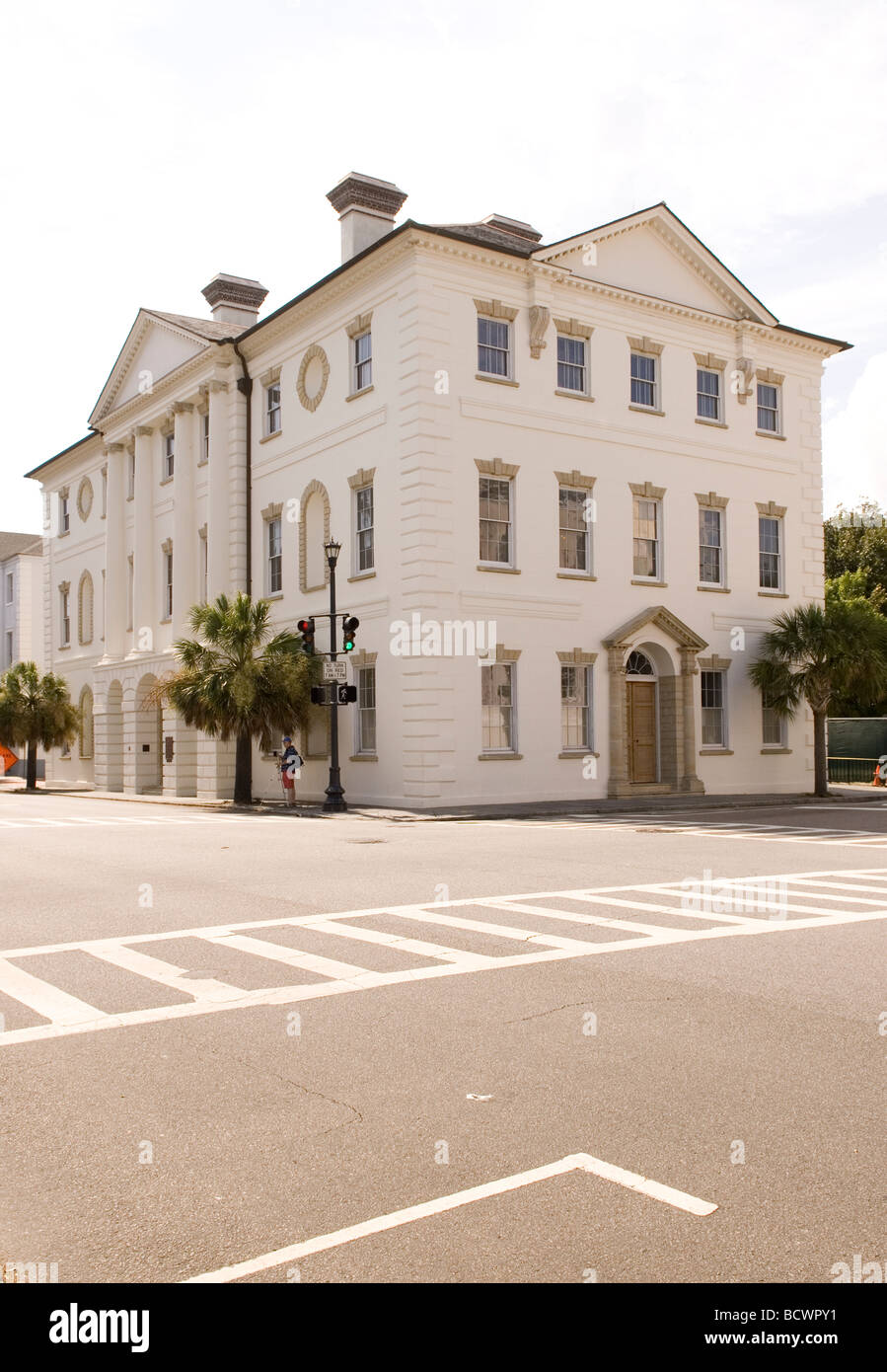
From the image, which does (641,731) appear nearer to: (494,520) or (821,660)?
(821,660)

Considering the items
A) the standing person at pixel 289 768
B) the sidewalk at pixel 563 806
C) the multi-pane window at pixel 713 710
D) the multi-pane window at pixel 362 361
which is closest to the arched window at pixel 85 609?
the sidewalk at pixel 563 806

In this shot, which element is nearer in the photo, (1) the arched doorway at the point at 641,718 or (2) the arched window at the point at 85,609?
(1) the arched doorway at the point at 641,718

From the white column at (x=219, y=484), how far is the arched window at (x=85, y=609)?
14.9 m

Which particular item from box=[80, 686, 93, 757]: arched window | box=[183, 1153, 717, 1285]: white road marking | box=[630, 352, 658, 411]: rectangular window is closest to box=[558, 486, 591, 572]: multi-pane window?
box=[630, 352, 658, 411]: rectangular window

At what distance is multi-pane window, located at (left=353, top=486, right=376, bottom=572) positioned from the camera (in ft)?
99.9

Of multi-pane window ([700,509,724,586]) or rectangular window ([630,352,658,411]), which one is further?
multi-pane window ([700,509,724,586])

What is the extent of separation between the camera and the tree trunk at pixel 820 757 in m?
34.1

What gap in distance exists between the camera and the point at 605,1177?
4547mm

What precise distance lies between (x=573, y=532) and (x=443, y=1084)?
2640 cm

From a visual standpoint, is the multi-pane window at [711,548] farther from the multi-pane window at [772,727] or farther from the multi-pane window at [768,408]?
the multi-pane window at [772,727]

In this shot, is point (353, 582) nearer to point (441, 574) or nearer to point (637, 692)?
point (441, 574)

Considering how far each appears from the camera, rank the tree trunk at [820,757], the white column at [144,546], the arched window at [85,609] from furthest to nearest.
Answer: the arched window at [85,609]
the white column at [144,546]
the tree trunk at [820,757]

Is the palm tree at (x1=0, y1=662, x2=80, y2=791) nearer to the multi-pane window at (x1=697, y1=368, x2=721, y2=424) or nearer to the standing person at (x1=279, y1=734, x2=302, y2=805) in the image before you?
the standing person at (x1=279, y1=734, x2=302, y2=805)

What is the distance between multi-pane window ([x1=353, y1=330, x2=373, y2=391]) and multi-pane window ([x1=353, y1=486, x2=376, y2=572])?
8.79 ft
